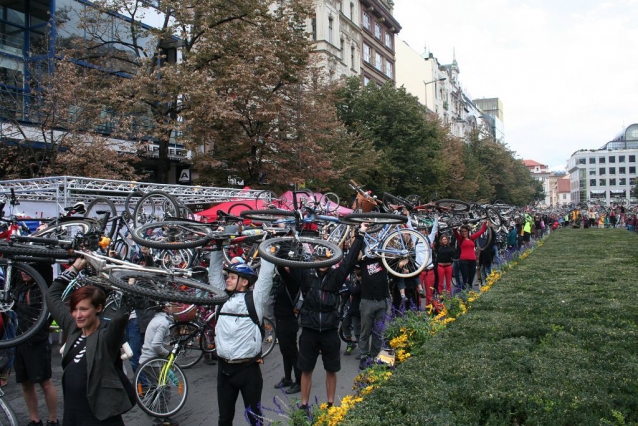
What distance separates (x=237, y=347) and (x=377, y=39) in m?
50.1

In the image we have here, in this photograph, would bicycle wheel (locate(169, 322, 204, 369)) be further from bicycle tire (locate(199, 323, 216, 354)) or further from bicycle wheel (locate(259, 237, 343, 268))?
bicycle wheel (locate(259, 237, 343, 268))

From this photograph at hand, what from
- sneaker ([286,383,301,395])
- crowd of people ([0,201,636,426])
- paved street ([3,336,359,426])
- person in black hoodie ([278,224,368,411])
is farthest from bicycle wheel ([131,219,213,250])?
sneaker ([286,383,301,395])

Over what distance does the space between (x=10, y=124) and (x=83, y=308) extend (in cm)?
1732

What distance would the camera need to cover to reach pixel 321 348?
6.26 metres

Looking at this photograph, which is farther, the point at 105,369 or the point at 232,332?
the point at 232,332

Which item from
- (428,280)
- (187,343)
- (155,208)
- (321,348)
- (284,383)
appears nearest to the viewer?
(321,348)

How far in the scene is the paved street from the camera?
663 centimetres

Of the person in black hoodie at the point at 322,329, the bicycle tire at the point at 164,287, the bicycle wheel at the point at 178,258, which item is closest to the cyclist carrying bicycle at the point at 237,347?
the bicycle tire at the point at 164,287

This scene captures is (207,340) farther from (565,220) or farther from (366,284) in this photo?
(565,220)

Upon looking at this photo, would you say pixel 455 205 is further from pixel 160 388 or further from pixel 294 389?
pixel 160 388

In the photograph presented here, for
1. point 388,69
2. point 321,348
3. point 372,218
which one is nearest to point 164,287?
point 321,348

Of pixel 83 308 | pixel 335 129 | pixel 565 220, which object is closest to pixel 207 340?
pixel 83 308

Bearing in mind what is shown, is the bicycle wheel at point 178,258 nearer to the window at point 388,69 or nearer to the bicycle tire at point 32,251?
the bicycle tire at point 32,251

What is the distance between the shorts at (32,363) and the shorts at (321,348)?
2943 mm
